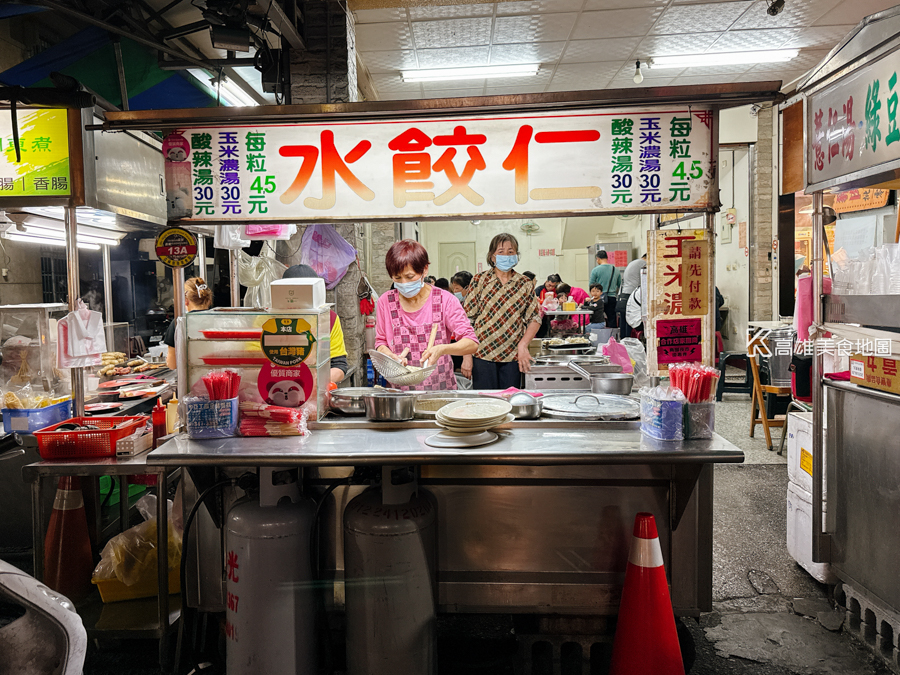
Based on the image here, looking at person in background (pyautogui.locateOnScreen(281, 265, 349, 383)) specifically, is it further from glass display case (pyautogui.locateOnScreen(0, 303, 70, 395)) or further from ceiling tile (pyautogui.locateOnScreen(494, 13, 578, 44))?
ceiling tile (pyautogui.locateOnScreen(494, 13, 578, 44))

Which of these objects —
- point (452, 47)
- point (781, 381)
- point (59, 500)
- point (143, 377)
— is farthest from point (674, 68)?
point (59, 500)

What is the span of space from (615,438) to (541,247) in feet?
49.7

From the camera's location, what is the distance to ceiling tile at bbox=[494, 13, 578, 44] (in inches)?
239

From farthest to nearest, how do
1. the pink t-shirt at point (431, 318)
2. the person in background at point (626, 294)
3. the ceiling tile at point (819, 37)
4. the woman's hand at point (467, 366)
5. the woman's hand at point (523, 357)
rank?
the person in background at point (626, 294) → the ceiling tile at point (819, 37) → the woman's hand at point (523, 357) → the woman's hand at point (467, 366) → the pink t-shirt at point (431, 318)

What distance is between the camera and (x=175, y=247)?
12.4ft

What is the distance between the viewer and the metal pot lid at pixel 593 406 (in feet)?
8.79

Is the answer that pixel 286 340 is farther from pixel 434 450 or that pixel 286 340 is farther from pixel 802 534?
pixel 802 534

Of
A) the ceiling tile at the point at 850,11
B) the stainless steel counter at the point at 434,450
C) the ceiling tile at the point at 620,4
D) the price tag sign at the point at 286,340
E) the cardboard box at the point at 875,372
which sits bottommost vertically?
the stainless steel counter at the point at 434,450

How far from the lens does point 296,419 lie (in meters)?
2.55

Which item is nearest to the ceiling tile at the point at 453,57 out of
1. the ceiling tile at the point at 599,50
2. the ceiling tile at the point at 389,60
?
the ceiling tile at the point at 389,60

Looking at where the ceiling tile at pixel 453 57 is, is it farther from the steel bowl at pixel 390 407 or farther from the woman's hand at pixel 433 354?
the steel bowl at pixel 390 407

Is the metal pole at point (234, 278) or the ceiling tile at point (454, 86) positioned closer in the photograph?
the metal pole at point (234, 278)

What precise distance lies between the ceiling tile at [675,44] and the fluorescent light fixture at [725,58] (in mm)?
167

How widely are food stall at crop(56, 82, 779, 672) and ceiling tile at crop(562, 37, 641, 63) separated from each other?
499 centimetres
